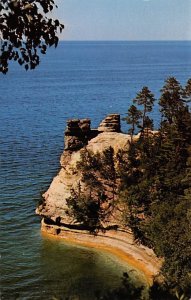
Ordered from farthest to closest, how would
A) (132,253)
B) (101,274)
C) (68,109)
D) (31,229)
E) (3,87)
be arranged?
(3,87) < (68,109) < (31,229) < (132,253) < (101,274)

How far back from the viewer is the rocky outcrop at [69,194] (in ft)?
150

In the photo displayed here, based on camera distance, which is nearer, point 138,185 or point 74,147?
point 138,185

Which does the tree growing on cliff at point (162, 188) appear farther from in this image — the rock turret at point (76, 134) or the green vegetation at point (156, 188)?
the rock turret at point (76, 134)

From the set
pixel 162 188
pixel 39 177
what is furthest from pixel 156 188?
pixel 39 177

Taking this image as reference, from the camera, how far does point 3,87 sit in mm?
159000

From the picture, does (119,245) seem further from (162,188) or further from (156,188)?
(162,188)

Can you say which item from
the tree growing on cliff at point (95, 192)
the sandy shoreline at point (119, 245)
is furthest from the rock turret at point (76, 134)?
the sandy shoreline at point (119, 245)

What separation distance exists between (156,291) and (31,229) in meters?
18.9

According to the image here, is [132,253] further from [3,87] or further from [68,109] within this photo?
[3,87]

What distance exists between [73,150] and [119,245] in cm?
1228

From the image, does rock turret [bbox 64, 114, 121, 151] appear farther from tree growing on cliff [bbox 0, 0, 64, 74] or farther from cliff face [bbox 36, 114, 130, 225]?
tree growing on cliff [bbox 0, 0, 64, 74]

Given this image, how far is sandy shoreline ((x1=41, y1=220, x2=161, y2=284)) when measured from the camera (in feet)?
140

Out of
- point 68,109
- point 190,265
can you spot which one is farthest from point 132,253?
point 68,109

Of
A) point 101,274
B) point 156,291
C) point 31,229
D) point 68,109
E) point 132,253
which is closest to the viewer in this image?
point 156,291
